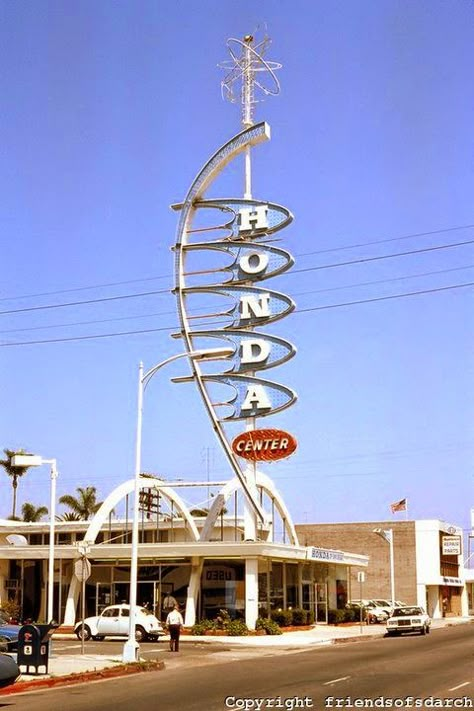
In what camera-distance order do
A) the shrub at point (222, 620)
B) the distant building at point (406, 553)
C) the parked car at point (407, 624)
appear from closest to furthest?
the shrub at point (222, 620) → the parked car at point (407, 624) → the distant building at point (406, 553)

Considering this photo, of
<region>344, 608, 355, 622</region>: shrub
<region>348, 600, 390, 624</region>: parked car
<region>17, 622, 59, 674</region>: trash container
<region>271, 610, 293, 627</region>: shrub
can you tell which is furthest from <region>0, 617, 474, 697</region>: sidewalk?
<region>348, 600, 390, 624</region>: parked car

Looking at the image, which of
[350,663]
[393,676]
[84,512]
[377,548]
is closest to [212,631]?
[350,663]

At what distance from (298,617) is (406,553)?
30.7m

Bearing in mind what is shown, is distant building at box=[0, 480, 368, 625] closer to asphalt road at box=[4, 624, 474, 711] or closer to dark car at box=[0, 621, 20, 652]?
dark car at box=[0, 621, 20, 652]

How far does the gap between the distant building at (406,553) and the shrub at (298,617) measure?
2707 centimetres

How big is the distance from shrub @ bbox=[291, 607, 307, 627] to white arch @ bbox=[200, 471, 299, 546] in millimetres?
4631

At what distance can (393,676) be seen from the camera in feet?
71.6

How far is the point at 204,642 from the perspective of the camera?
3931 centimetres

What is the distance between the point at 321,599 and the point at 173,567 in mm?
11213

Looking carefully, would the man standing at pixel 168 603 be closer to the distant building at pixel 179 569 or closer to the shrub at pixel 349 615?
the distant building at pixel 179 569

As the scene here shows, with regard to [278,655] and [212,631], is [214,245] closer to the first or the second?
[212,631]

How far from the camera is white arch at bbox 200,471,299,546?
47875 millimetres

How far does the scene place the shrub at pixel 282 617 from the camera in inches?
1829

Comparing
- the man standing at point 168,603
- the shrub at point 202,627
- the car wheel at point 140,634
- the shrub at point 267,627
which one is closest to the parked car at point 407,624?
the shrub at point 267,627
